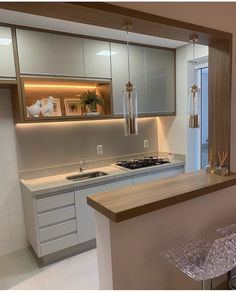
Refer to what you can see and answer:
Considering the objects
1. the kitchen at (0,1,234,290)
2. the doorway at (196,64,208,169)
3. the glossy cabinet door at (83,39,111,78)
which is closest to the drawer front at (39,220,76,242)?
the kitchen at (0,1,234,290)

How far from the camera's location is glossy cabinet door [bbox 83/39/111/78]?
109 inches

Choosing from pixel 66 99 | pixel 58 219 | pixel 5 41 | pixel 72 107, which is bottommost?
pixel 58 219

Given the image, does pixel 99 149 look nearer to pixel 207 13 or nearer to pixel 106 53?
pixel 106 53

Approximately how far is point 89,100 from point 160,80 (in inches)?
47.1

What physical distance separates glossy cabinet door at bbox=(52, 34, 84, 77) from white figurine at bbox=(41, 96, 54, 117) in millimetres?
349

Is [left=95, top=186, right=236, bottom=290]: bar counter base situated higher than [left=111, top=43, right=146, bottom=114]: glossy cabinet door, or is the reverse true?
[left=111, top=43, right=146, bottom=114]: glossy cabinet door

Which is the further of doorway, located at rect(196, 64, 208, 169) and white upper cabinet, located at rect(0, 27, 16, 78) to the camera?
doorway, located at rect(196, 64, 208, 169)

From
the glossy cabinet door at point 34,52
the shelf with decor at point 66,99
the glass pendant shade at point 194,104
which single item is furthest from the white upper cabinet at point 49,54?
the glass pendant shade at point 194,104

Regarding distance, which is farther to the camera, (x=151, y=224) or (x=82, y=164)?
(x=82, y=164)

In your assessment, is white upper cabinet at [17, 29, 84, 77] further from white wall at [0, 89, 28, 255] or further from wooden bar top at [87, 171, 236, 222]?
wooden bar top at [87, 171, 236, 222]

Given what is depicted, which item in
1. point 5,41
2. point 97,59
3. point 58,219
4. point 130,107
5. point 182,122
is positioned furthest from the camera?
point 182,122

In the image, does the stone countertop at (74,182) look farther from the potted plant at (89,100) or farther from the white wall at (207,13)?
the white wall at (207,13)

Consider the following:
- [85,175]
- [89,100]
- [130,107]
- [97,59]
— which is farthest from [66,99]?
[130,107]

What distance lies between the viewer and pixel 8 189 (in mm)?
2713
